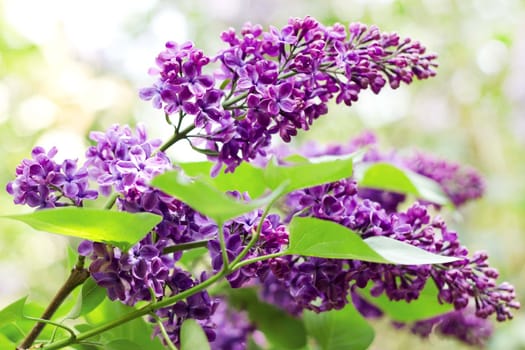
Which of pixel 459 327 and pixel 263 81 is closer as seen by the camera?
pixel 263 81

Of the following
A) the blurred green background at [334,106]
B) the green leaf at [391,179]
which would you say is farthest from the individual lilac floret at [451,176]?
the blurred green background at [334,106]

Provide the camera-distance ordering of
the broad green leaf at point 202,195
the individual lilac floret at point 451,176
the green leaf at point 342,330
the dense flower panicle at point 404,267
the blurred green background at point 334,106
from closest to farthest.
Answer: the broad green leaf at point 202,195 → the dense flower panicle at point 404,267 → the green leaf at point 342,330 → the individual lilac floret at point 451,176 → the blurred green background at point 334,106

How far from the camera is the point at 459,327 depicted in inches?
23.1

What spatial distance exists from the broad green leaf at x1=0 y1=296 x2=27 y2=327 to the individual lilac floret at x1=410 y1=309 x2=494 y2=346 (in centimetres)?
35

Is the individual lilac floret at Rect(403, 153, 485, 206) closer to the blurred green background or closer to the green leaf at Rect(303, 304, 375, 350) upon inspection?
the green leaf at Rect(303, 304, 375, 350)

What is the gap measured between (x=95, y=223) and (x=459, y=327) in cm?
38

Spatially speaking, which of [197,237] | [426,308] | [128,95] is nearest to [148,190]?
[197,237]

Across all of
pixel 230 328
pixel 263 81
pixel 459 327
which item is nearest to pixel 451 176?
pixel 459 327

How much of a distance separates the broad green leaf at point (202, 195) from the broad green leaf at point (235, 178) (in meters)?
0.07

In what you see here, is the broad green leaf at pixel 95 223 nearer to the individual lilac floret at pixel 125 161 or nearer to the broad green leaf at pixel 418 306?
the individual lilac floret at pixel 125 161

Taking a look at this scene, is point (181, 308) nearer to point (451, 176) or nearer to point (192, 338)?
point (192, 338)

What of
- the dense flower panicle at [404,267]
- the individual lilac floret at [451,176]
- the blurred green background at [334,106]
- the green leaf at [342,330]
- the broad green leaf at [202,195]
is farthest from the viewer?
the blurred green background at [334,106]

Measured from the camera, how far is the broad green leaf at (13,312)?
36cm

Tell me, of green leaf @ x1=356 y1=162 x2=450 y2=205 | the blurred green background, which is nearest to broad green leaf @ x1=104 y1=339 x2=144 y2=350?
green leaf @ x1=356 y1=162 x2=450 y2=205
